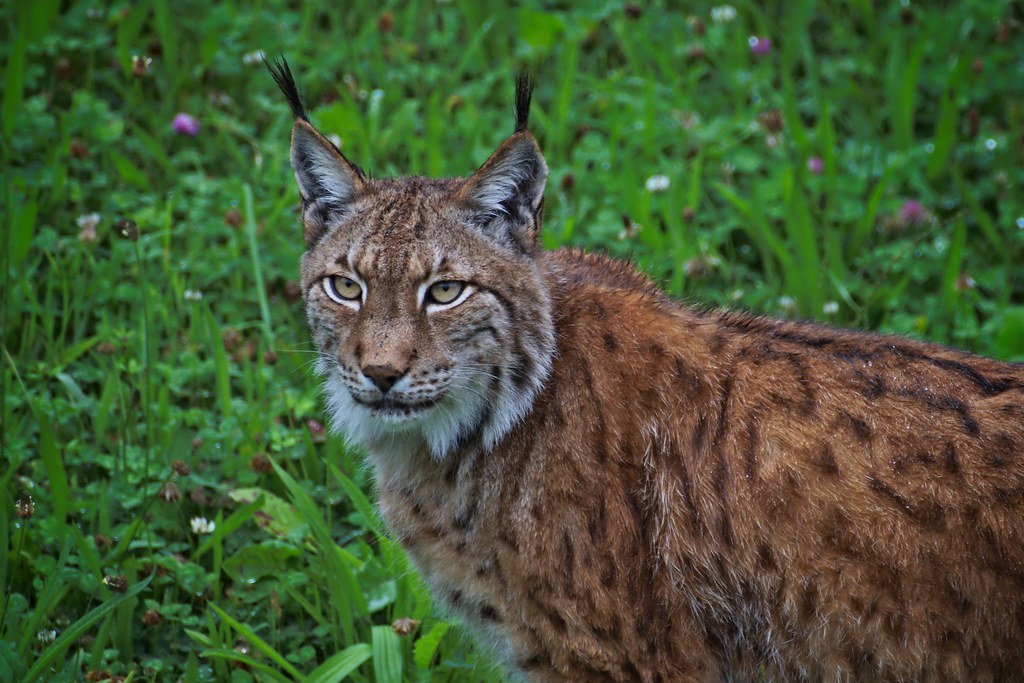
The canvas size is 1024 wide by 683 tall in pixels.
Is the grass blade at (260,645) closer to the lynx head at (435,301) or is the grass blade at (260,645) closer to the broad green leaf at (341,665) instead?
the broad green leaf at (341,665)

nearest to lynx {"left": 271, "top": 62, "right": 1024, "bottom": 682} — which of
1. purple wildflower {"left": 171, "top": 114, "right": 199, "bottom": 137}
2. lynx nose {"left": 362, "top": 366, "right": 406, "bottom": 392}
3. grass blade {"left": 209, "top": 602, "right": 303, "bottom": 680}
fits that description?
lynx nose {"left": 362, "top": 366, "right": 406, "bottom": 392}

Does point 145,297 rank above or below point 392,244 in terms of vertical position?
below

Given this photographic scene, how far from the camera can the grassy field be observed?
483 centimetres

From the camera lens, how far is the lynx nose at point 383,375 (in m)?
3.82

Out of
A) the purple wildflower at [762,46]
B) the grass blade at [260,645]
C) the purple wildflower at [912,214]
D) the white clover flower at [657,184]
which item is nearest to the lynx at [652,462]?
the grass blade at [260,645]

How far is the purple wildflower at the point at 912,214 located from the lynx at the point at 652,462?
3.11 metres

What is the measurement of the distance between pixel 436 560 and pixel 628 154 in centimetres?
371

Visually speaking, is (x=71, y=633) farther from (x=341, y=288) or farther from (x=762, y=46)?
(x=762, y=46)

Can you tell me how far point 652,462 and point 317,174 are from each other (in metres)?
1.62

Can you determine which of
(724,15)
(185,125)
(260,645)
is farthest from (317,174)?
(724,15)

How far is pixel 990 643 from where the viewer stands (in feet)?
12.2

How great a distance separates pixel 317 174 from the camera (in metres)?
4.34

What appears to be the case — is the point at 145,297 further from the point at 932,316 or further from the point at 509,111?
the point at 932,316

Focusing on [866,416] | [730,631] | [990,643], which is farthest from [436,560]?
[990,643]
